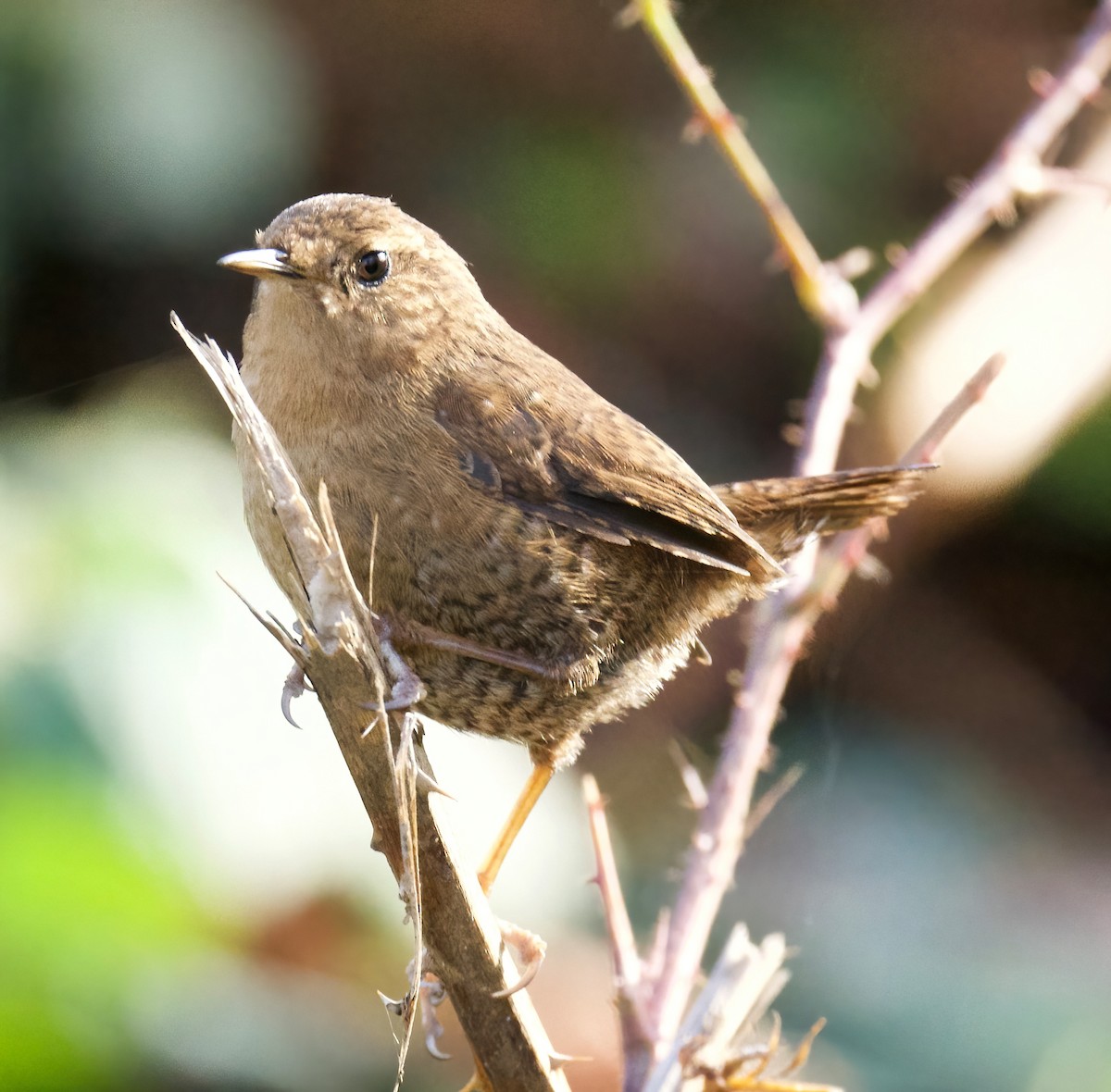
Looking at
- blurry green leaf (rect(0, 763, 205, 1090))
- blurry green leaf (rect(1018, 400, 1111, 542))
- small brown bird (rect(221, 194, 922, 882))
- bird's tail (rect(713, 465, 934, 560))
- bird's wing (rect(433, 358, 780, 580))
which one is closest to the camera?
small brown bird (rect(221, 194, 922, 882))

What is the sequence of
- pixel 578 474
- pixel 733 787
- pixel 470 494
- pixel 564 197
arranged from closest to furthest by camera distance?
pixel 733 787
pixel 470 494
pixel 578 474
pixel 564 197

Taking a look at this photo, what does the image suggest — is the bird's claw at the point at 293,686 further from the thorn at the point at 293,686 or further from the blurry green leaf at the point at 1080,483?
the blurry green leaf at the point at 1080,483

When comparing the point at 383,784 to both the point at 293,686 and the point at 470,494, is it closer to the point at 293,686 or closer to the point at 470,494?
the point at 293,686

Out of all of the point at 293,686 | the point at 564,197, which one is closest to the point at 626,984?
the point at 293,686

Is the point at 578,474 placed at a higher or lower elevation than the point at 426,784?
higher

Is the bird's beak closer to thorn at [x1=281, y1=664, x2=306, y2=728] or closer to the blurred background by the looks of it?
thorn at [x1=281, y1=664, x2=306, y2=728]

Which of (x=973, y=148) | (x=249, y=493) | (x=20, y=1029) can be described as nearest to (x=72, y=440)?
(x=20, y=1029)

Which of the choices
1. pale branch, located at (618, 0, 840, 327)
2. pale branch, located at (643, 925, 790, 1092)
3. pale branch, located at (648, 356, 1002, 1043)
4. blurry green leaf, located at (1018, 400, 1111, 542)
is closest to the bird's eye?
pale branch, located at (618, 0, 840, 327)
